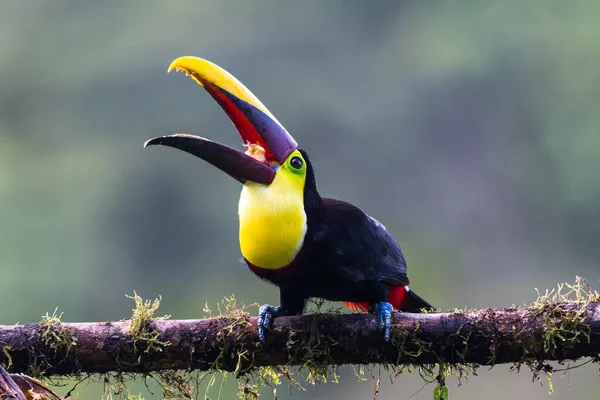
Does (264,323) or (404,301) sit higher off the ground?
(404,301)

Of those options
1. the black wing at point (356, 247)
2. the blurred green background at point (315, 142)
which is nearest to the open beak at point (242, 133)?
the black wing at point (356, 247)

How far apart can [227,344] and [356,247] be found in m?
0.53

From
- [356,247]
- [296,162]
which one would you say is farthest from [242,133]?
[356,247]

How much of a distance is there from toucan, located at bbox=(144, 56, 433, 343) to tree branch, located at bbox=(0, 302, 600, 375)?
0.22 feet

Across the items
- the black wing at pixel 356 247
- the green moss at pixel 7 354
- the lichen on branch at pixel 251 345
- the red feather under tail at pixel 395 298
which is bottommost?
the green moss at pixel 7 354

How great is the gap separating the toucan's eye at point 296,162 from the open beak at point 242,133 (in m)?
0.03

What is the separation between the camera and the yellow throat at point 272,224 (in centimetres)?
270

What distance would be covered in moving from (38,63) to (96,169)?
3.20 metres

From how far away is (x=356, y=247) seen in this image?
9.32 feet

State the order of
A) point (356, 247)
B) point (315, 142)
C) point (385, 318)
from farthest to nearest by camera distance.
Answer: point (315, 142) → point (356, 247) → point (385, 318)

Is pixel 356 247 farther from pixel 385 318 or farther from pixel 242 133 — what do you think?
pixel 242 133

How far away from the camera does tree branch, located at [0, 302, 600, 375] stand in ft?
8.34

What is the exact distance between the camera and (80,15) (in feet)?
52.2

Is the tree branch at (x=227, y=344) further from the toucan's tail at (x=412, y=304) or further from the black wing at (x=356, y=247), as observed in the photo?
the toucan's tail at (x=412, y=304)
